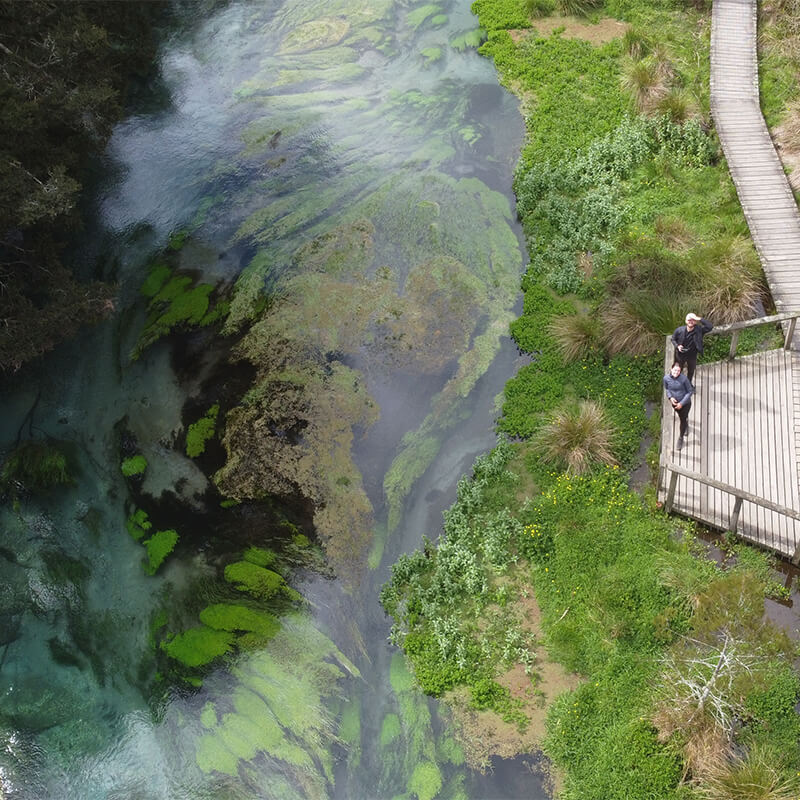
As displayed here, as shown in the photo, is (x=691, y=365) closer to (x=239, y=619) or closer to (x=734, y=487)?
(x=734, y=487)

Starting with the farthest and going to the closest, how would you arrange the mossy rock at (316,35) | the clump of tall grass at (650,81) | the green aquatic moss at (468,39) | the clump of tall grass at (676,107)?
the mossy rock at (316,35)
the green aquatic moss at (468,39)
the clump of tall grass at (650,81)
the clump of tall grass at (676,107)

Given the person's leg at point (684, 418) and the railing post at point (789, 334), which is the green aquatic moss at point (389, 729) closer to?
the person's leg at point (684, 418)

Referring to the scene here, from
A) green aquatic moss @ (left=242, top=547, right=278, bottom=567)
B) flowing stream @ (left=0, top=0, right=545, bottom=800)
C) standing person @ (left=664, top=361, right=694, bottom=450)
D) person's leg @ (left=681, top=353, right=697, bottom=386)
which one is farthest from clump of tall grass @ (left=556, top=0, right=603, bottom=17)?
green aquatic moss @ (left=242, top=547, right=278, bottom=567)

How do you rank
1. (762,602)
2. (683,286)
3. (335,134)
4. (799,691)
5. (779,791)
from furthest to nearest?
(335,134) < (683,286) < (762,602) < (799,691) < (779,791)

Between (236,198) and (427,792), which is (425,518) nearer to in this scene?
(427,792)

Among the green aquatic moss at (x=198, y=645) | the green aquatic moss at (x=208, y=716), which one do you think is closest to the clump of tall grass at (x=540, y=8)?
the green aquatic moss at (x=198, y=645)

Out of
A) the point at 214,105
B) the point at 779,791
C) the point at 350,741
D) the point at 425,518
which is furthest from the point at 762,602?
the point at 214,105

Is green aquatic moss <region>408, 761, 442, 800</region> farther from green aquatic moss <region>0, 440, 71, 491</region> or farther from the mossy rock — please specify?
the mossy rock
